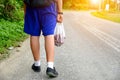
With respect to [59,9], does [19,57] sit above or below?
below

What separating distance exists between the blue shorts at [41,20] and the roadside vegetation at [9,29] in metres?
2.01

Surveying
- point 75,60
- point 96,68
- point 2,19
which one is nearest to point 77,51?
point 75,60

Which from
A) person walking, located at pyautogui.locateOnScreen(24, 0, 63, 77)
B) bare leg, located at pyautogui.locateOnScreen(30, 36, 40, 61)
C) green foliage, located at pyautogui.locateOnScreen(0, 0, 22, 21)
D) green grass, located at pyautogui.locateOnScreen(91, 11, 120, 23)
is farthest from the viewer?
green grass, located at pyautogui.locateOnScreen(91, 11, 120, 23)

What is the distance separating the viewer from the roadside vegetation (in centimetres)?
891

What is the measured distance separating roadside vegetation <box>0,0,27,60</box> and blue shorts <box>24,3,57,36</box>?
201 centimetres

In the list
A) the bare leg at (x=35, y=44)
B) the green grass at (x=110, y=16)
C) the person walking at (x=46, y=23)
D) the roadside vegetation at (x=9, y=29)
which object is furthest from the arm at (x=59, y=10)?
the green grass at (x=110, y=16)

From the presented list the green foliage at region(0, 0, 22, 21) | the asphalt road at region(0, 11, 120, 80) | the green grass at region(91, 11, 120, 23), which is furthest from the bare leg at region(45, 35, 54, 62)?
the green grass at region(91, 11, 120, 23)

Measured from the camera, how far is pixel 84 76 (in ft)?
18.6

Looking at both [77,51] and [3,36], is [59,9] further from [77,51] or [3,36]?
[3,36]

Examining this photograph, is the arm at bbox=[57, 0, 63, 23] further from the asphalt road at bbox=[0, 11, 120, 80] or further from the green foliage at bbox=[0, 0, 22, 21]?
the green foliage at bbox=[0, 0, 22, 21]

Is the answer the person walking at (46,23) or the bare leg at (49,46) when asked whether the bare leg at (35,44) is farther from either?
the bare leg at (49,46)

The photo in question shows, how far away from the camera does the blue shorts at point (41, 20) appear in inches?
215

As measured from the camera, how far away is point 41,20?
5504 millimetres

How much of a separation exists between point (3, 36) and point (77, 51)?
2.52m
